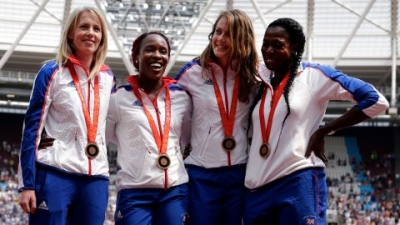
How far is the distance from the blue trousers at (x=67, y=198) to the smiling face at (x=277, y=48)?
139cm

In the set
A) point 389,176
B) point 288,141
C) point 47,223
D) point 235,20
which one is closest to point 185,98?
point 235,20

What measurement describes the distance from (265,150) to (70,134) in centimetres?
129

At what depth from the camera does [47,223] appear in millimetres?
4020

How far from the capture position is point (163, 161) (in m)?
4.44

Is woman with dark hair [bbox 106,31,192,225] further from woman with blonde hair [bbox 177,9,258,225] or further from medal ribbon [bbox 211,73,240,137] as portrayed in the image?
medal ribbon [bbox 211,73,240,137]

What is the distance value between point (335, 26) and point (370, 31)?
5.81 feet

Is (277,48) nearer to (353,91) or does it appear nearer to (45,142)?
(353,91)

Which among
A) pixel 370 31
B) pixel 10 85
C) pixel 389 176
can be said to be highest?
pixel 370 31

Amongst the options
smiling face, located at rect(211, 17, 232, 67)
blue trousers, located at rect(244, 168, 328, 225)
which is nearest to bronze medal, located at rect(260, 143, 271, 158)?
blue trousers, located at rect(244, 168, 328, 225)

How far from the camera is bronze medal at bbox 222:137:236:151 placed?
14.9ft

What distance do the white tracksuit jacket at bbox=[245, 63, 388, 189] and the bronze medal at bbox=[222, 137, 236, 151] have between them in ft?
0.89

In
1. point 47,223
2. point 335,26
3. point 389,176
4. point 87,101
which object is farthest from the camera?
point 389,176

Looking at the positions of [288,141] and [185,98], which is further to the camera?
[185,98]

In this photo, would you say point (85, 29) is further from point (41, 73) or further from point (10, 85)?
point (10, 85)
